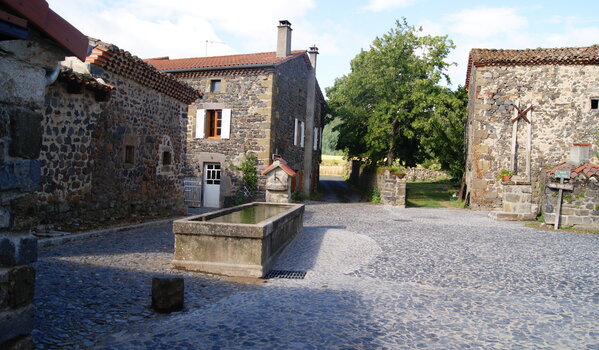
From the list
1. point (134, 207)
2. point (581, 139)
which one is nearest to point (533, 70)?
point (581, 139)

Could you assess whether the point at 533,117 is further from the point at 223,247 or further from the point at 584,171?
the point at 223,247

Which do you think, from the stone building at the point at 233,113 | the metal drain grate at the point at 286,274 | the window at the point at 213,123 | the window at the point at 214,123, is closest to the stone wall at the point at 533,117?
the stone building at the point at 233,113

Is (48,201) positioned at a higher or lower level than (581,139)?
lower

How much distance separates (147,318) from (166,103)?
882 centimetres

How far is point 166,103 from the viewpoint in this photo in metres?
11.6

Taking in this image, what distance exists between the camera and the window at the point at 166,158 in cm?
1167

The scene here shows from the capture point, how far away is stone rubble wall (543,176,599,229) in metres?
11.0

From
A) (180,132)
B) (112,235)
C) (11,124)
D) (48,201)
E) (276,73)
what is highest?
(276,73)

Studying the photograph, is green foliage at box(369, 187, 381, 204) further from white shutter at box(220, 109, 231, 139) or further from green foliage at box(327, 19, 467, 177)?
white shutter at box(220, 109, 231, 139)

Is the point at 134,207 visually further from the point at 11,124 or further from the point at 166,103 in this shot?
the point at 11,124

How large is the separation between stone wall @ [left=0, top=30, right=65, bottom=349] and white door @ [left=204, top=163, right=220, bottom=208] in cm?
1426

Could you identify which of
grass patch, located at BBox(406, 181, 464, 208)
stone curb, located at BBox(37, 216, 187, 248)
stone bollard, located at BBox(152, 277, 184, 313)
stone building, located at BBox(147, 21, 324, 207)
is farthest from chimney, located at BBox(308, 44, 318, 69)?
stone bollard, located at BBox(152, 277, 184, 313)

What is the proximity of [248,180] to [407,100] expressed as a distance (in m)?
8.87

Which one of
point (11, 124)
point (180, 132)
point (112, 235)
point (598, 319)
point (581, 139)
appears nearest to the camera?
point (11, 124)
